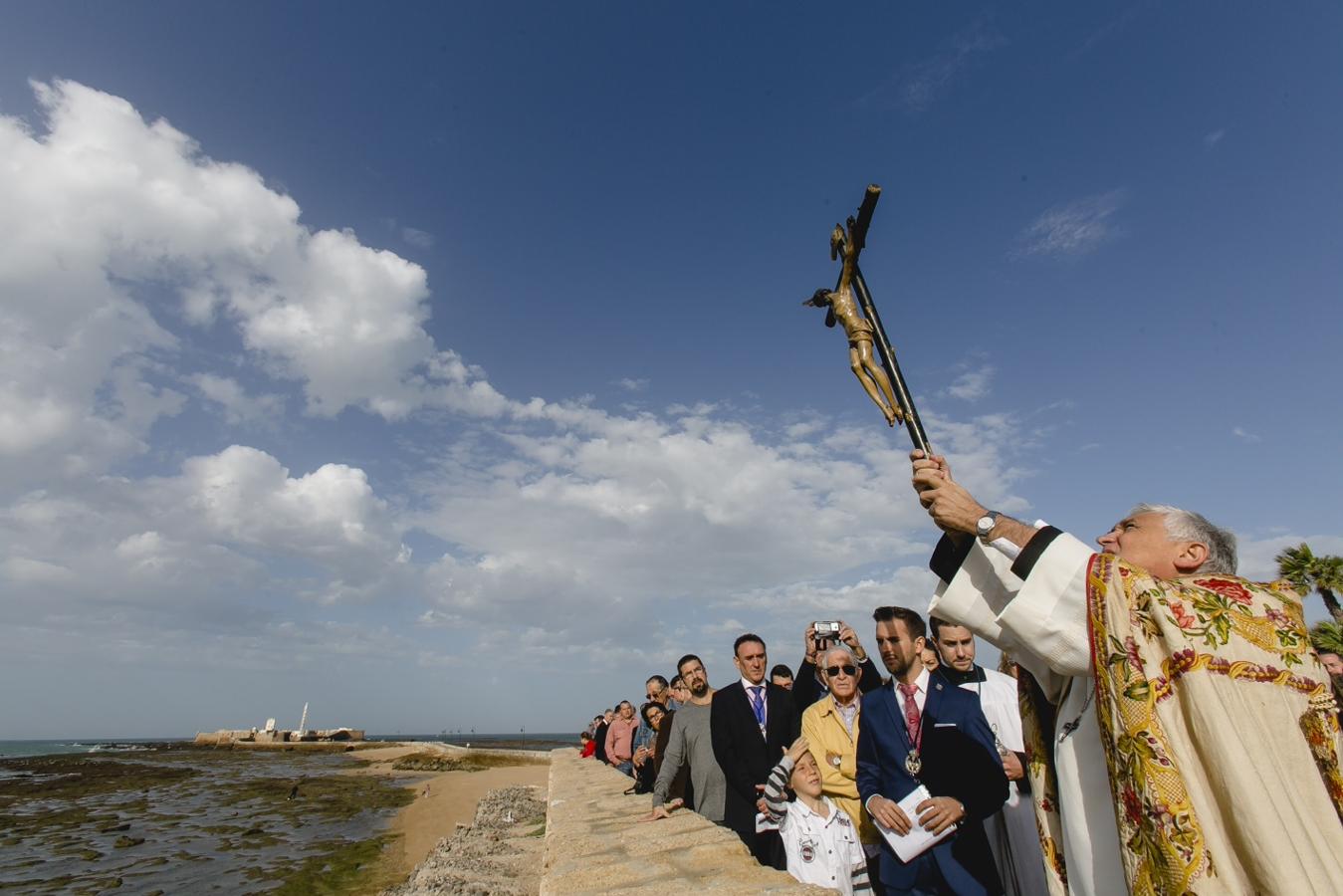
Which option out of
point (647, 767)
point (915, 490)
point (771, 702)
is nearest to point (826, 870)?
point (771, 702)

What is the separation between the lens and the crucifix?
7.82 ft

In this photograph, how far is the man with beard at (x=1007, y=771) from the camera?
361 centimetres

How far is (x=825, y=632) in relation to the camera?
184 inches

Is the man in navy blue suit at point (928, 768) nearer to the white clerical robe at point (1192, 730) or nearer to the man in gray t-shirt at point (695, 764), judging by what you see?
the white clerical robe at point (1192, 730)

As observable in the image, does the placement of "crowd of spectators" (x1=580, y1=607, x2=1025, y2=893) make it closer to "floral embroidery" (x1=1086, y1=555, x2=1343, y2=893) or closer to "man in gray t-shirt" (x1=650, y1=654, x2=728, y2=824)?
"man in gray t-shirt" (x1=650, y1=654, x2=728, y2=824)

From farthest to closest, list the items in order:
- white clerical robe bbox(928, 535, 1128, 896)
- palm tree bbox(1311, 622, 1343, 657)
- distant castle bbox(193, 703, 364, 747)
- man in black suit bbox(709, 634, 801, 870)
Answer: distant castle bbox(193, 703, 364, 747) < palm tree bbox(1311, 622, 1343, 657) < man in black suit bbox(709, 634, 801, 870) < white clerical robe bbox(928, 535, 1128, 896)

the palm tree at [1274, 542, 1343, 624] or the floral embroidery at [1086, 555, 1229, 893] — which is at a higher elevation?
the palm tree at [1274, 542, 1343, 624]

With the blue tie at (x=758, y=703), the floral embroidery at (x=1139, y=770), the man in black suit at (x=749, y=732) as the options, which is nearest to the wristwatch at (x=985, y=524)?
the floral embroidery at (x=1139, y=770)

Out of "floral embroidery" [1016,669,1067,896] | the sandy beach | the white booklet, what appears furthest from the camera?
the sandy beach

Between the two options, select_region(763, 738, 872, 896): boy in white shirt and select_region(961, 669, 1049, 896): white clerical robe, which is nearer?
select_region(763, 738, 872, 896): boy in white shirt

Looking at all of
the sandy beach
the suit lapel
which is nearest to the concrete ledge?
the suit lapel

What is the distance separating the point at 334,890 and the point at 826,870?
Result: 13007 mm

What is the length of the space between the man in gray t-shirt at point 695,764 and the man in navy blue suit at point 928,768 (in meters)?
2.17

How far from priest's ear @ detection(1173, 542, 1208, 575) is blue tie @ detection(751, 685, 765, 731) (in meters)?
3.53
